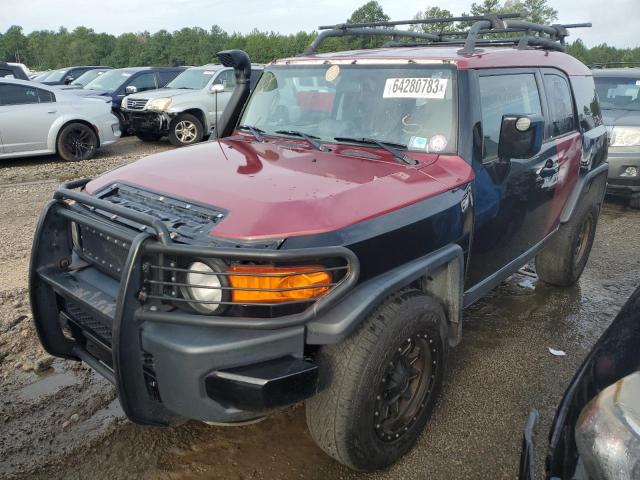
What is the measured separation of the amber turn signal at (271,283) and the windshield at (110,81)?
13107 millimetres

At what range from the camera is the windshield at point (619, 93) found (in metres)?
8.02

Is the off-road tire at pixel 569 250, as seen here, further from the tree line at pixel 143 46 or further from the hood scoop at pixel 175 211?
the tree line at pixel 143 46

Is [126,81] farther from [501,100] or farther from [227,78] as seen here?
[501,100]

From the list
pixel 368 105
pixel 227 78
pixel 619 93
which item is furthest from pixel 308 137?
pixel 227 78

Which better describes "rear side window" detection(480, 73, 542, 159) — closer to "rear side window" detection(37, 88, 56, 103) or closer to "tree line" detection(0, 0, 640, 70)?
"rear side window" detection(37, 88, 56, 103)

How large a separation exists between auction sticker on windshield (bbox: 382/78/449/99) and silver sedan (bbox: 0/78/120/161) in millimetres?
8205

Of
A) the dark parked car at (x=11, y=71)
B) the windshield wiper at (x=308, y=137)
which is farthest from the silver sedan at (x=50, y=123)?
the windshield wiper at (x=308, y=137)

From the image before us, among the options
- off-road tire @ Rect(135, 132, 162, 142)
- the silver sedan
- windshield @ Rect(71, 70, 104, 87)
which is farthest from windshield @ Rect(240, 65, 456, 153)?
windshield @ Rect(71, 70, 104, 87)

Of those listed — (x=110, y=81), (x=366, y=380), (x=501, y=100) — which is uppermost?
(x=110, y=81)

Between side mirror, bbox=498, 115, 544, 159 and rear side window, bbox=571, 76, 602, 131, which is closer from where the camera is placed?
side mirror, bbox=498, 115, 544, 159

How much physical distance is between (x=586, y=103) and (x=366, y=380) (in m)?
3.56

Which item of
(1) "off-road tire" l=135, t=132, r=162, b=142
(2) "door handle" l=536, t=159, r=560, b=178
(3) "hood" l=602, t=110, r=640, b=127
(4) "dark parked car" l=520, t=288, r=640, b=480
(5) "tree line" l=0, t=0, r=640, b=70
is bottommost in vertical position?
(1) "off-road tire" l=135, t=132, r=162, b=142

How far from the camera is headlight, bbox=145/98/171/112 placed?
Answer: 36.8 ft

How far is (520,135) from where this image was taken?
2.92 meters
